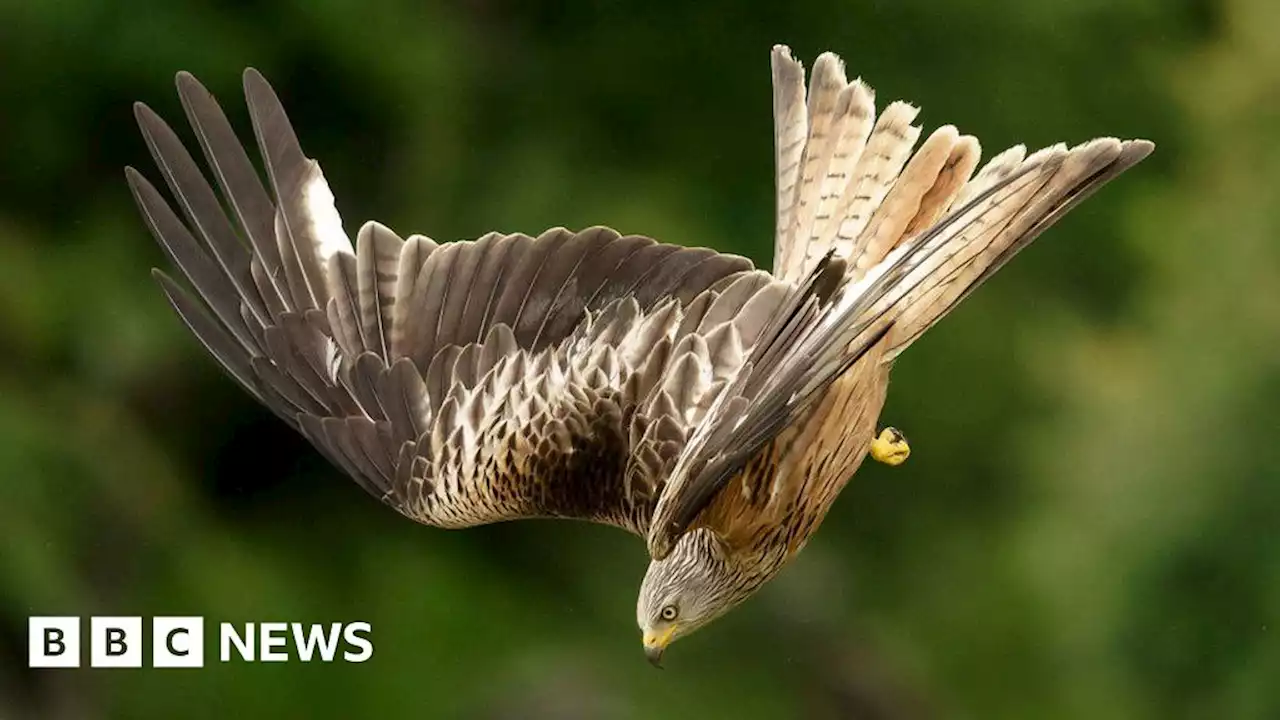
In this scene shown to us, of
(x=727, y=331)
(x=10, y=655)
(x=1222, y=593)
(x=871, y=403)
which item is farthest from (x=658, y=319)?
(x=10, y=655)

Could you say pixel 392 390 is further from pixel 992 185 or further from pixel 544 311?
pixel 992 185

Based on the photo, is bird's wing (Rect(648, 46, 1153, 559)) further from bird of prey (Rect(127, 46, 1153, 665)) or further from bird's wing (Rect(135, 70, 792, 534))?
bird's wing (Rect(135, 70, 792, 534))

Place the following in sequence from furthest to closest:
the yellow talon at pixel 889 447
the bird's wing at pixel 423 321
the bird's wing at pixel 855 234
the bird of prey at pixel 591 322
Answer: the yellow talon at pixel 889 447 < the bird's wing at pixel 423 321 < the bird of prey at pixel 591 322 < the bird's wing at pixel 855 234

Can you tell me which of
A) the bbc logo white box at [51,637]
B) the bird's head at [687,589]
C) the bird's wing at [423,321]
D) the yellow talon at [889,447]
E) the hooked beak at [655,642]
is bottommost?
the bbc logo white box at [51,637]

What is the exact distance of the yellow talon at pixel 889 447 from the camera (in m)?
1.96

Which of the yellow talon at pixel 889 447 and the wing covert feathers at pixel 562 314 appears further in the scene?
the yellow talon at pixel 889 447

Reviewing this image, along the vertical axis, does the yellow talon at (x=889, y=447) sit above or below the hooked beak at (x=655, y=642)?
above

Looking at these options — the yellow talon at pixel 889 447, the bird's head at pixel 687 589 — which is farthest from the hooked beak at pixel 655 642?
the yellow talon at pixel 889 447

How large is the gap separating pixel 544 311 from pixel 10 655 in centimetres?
165

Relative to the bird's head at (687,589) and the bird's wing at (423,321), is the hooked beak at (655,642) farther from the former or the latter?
the bird's wing at (423,321)

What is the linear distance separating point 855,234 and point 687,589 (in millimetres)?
381

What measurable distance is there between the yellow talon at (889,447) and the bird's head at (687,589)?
0.89 ft

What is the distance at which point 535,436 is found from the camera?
1825 mm

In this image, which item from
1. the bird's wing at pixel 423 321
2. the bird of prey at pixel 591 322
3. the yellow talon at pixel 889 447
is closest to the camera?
the bird of prey at pixel 591 322
